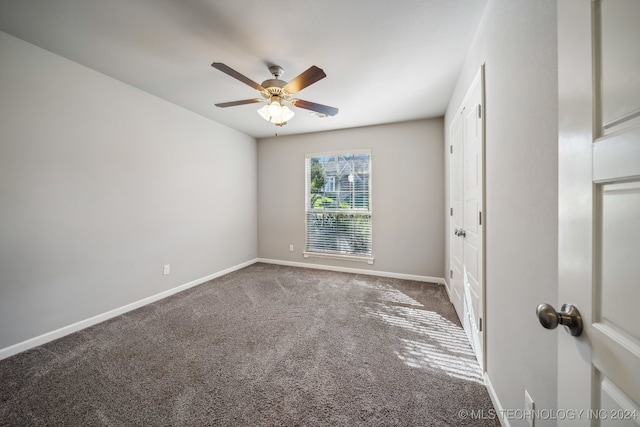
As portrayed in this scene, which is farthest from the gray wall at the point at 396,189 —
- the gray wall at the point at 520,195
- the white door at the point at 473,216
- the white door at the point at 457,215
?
the gray wall at the point at 520,195

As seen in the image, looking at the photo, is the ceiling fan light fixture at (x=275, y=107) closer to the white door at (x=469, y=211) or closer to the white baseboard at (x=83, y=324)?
the white door at (x=469, y=211)

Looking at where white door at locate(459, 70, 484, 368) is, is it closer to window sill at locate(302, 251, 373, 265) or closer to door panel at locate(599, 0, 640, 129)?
door panel at locate(599, 0, 640, 129)

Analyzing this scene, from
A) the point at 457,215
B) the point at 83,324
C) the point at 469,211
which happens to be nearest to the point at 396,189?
the point at 457,215

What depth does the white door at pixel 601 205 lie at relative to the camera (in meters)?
0.42

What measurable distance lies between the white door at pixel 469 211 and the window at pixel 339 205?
150 cm

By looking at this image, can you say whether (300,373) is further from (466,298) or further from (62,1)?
(62,1)

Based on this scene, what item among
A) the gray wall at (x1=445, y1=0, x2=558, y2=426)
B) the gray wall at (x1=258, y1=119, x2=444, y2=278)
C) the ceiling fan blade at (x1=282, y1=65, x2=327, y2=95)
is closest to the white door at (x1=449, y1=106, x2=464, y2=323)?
the gray wall at (x1=258, y1=119, x2=444, y2=278)

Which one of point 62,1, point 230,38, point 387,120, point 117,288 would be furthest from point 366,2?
point 117,288

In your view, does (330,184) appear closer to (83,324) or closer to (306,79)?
(306,79)

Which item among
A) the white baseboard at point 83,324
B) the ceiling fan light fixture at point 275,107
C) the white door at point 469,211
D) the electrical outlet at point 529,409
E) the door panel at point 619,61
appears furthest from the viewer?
the ceiling fan light fixture at point 275,107

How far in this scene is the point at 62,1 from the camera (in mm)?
1556

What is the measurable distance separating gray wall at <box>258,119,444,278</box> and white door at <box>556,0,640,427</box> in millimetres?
3218

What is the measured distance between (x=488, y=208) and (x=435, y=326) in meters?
1.43

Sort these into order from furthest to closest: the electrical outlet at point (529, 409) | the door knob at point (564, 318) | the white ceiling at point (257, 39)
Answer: the white ceiling at point (257, 39)
the electrical outlet at point (529, 409)
the door knob at point (564, 318)
